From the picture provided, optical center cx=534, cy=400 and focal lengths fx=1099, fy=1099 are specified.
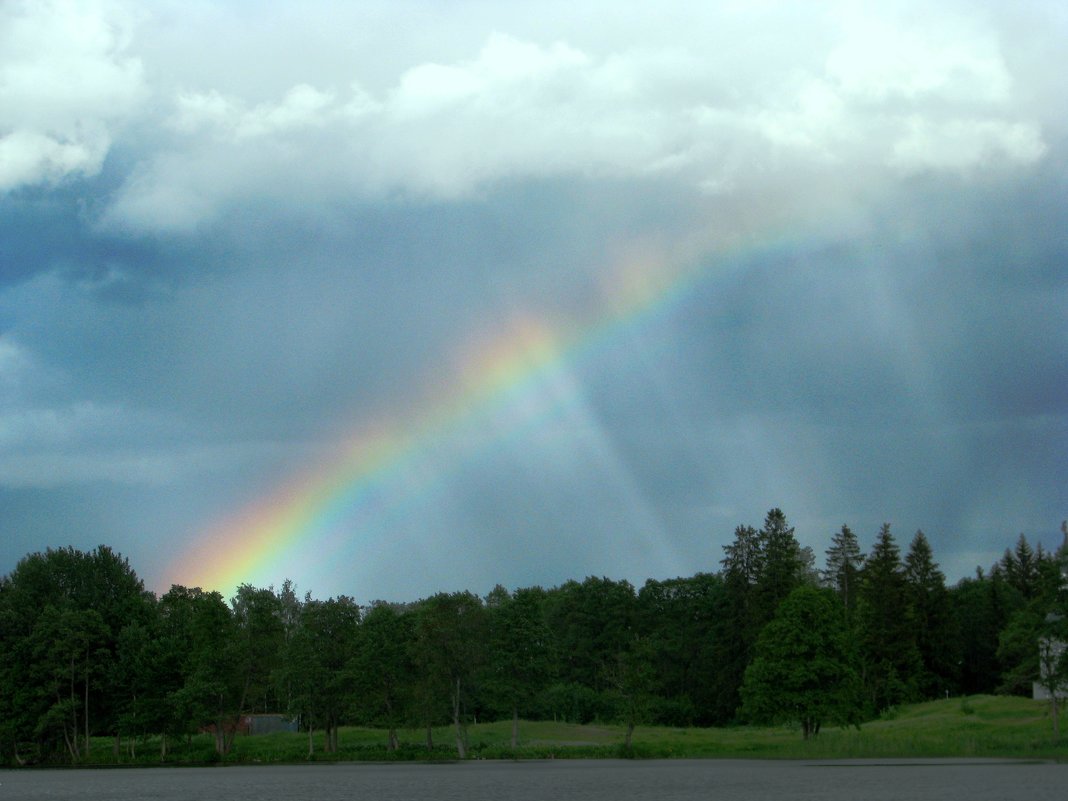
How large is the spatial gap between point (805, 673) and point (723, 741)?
68.5 ft

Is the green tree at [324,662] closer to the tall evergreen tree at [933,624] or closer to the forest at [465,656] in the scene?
the forest at [465,656]

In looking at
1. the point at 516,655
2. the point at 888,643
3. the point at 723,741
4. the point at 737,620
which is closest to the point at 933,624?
the point at 888,643

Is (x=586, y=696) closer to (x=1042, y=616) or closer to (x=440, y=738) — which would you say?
(x=440, y=738)

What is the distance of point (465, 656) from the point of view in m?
113

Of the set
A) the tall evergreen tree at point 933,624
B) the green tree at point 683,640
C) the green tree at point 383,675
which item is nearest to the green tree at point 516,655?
the green tree at point 383,675

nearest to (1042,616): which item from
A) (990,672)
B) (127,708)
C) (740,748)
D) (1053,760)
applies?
(1053,760)

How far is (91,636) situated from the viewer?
12975 centimetres

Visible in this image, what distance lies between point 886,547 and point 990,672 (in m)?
27.0

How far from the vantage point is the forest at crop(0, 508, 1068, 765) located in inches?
4247

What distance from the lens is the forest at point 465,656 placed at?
107875 millimetres

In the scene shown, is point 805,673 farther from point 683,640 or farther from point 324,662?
point 683,640

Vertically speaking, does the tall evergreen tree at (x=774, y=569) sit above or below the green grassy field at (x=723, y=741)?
above

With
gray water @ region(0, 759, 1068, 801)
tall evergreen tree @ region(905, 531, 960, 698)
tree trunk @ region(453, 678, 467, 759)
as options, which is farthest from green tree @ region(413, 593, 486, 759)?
tall evergreen tree @ region(905, 531, 960, 698)

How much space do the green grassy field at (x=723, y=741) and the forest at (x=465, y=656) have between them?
2.75 metres
